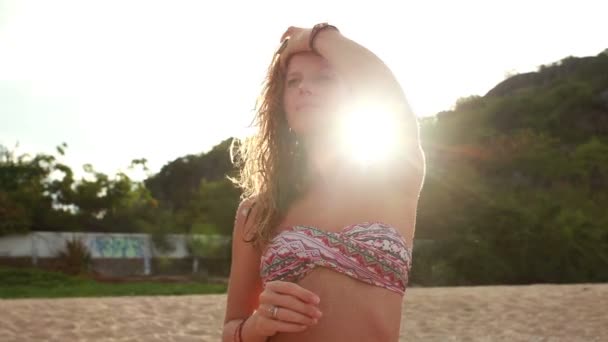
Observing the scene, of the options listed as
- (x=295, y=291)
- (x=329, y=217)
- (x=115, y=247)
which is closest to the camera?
(x=295, y=291)

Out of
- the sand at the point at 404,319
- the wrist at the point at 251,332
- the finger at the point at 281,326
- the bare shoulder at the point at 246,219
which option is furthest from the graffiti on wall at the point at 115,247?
the finger at the point at 281,326

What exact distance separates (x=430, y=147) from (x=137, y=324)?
22744 millimetres

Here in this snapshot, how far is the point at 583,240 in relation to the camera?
23453 mm

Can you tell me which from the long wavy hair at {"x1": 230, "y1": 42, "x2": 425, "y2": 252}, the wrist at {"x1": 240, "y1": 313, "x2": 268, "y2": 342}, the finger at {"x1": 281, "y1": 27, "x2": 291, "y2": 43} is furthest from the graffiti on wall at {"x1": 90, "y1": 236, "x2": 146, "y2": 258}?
the wrist at {"x1": 240, "y1": 313, "x2": 268, "y2": 342}

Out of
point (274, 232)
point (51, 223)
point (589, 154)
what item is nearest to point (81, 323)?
point (274, 232)

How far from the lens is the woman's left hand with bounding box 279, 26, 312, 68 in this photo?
5.07ft

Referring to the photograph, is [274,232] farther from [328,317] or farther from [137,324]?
[137,324]

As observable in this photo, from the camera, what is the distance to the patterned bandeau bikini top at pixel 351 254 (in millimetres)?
1391

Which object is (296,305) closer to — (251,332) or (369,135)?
(251,332)

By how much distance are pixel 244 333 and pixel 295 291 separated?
0.25 m

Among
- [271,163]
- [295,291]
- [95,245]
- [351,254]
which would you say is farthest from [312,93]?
[95,245]

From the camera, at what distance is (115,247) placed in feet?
67.8

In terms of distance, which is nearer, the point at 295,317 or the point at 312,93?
the point at 295,317

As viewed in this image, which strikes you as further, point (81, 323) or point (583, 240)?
point (583, 240)
